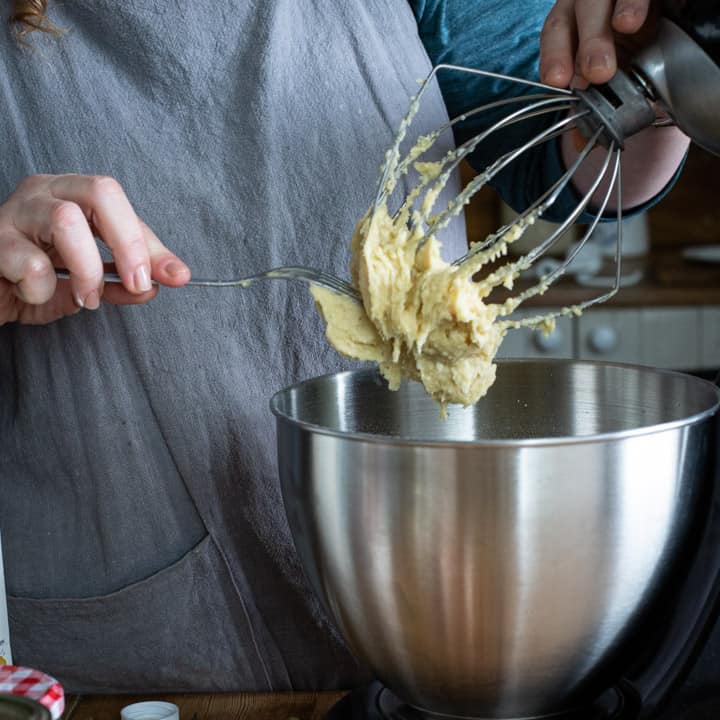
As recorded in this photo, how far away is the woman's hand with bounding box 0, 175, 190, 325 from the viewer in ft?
1.83

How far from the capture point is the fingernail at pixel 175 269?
566 millimetres

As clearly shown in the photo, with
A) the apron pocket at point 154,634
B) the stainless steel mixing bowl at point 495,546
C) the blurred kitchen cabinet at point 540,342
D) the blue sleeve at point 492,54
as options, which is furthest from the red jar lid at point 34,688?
the blurred kitchen cabinet at point 540,342

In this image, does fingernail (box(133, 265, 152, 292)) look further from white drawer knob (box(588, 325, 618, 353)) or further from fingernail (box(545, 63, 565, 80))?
white drawer knob (box(588, 325, 618, 353))

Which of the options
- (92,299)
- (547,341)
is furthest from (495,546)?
(547,341)

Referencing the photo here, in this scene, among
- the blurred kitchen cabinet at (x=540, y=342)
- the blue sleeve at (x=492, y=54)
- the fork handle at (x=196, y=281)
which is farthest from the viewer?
the blurred kitchen cabinet at (x=540, y=342)

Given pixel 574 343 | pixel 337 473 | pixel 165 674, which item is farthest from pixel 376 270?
pixel 574 343

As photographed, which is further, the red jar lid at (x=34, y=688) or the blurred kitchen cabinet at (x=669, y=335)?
the blurred kitchen cabinet at (x=669, y=335)

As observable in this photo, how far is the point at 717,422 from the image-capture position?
529mm

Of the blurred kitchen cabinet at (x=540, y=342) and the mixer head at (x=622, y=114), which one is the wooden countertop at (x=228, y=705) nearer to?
the mixer head at (x=622, y=114)

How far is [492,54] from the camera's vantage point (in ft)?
2.70

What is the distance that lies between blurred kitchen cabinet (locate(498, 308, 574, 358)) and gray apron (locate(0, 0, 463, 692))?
1192mm

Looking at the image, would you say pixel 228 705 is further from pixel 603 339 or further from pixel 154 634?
pixel 603 339

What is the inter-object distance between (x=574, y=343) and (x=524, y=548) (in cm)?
150

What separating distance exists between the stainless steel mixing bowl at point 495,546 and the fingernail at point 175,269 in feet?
0.32
